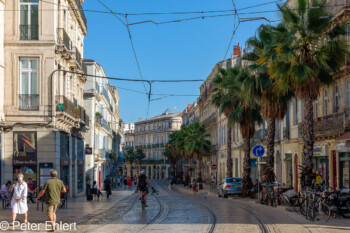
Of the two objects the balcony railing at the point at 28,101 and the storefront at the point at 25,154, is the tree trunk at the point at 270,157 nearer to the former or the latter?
the storefront at the point at 25,154

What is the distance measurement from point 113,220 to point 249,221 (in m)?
4.39

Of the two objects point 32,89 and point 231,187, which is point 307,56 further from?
point 231,187

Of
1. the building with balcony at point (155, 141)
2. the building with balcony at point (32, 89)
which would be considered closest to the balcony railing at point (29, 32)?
the building with balcony at point (32, 89)

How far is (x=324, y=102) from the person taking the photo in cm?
3131

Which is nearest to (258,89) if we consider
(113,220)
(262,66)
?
(262,66)

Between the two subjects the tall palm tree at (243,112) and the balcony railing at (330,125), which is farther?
the tall palm tree at (243,112)

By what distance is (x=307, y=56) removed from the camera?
2208 centimetres

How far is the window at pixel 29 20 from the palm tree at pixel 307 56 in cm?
1390

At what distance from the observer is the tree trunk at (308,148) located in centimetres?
2216

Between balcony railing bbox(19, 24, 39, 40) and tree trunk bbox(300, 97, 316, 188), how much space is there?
15.3 metres

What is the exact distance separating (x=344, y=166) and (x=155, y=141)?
11924cm

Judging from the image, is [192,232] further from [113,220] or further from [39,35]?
[39,35]

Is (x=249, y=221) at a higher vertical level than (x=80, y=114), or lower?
lower

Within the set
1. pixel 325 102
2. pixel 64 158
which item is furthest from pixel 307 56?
pixel 64 158
